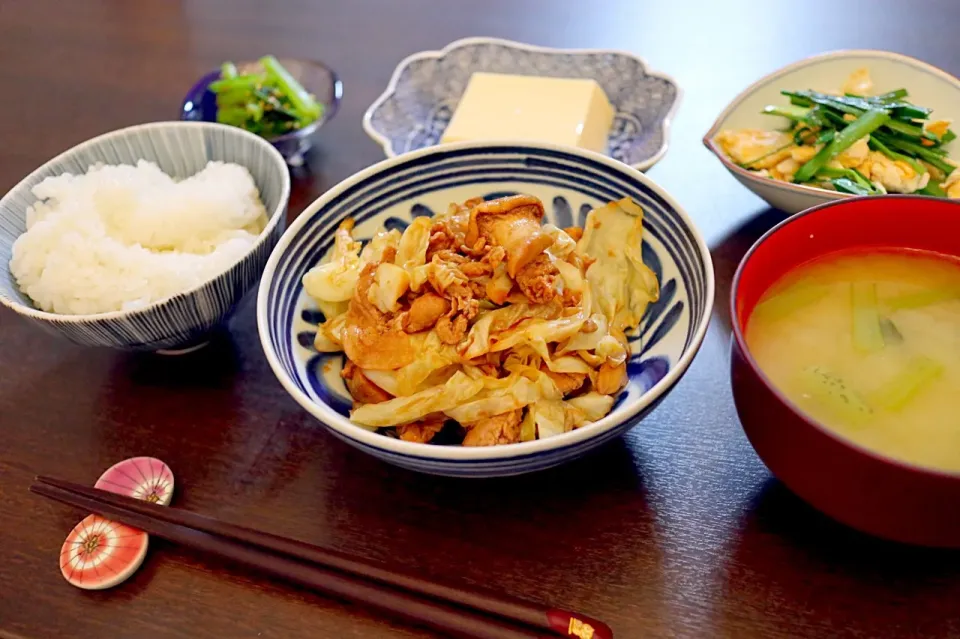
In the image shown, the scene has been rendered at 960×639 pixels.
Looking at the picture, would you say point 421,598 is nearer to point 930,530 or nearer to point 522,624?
point 522,624

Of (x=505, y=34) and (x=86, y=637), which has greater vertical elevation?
(x=505, y=34)

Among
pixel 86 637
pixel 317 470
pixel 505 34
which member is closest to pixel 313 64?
pixel 505 34

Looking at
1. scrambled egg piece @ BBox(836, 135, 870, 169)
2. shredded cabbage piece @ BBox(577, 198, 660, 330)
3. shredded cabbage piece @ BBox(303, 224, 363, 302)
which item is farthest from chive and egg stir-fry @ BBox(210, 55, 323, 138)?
scrambled egg piece @ BBox(836, 135, 870, 169)

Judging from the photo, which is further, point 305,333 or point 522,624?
point 305,333

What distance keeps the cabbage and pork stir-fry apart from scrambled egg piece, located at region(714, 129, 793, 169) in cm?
63

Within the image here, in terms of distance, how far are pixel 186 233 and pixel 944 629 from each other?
1.50 meters

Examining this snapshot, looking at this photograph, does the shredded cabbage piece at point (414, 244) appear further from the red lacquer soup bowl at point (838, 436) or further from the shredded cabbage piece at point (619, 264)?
the red lacquer soup bowl at point (838, 436)

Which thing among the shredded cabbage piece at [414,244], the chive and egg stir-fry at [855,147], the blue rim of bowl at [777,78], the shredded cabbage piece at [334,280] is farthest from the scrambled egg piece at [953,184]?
the shredded cabbage piece at [334,280]

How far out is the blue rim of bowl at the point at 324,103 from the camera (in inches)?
74.7

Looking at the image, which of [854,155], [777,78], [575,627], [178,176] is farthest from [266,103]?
[575,627]

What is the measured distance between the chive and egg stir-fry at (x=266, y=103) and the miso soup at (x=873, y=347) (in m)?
1.43

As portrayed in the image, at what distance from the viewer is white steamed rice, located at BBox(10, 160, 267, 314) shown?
1.34m

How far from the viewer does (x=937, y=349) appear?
3.60 feet

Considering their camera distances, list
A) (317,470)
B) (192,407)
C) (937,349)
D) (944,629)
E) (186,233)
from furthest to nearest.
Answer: (186,233), (192,407), (317,470), (937,349), (944,629)
